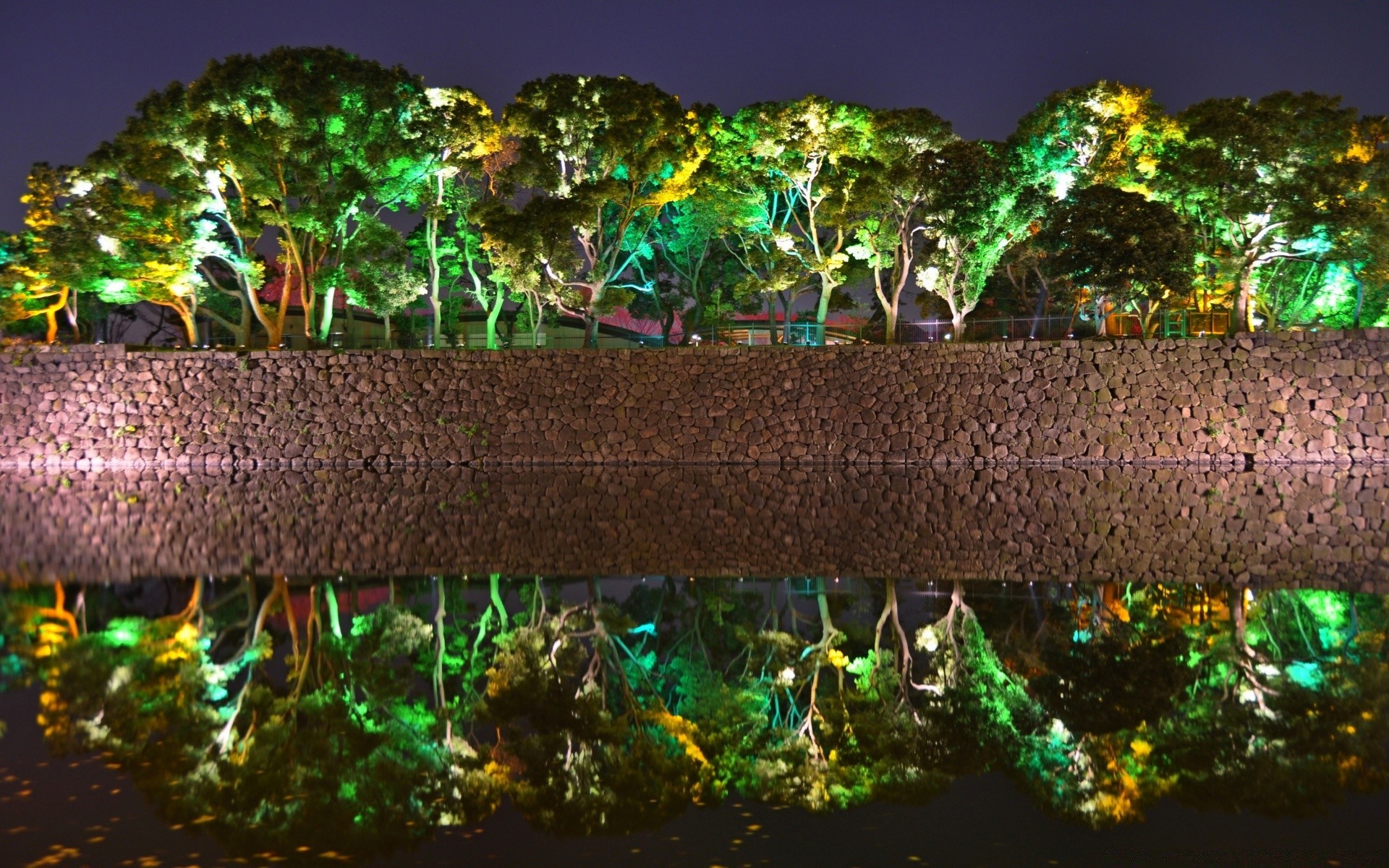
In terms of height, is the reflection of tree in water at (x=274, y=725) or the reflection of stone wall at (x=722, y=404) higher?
the reflection of stone wall at (x=722, y=404)

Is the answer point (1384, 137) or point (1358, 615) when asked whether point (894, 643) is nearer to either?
point (1358, 615)

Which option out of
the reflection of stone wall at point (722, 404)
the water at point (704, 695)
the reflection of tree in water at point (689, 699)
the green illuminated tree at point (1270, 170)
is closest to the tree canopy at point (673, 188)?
the green illuminated tree at point (1270, 170)

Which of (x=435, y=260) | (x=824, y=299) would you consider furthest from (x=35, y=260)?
(x=824, y=299)

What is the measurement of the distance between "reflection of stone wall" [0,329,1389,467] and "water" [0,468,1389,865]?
1029cm

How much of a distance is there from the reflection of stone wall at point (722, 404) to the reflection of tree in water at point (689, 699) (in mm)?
14625

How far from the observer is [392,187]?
25391 millimetres

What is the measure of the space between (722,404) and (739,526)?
11030 mm

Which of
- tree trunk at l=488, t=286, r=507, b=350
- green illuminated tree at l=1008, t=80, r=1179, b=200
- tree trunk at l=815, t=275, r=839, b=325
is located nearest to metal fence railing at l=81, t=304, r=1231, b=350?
tree trunk at l=815, t=275, r=839, b=325

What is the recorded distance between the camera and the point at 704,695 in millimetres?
6188

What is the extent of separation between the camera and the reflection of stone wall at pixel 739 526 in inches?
A: 397

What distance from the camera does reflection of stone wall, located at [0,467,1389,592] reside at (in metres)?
10.1

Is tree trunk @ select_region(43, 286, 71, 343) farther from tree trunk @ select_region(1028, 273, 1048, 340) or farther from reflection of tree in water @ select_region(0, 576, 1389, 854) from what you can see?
tree trunk @ select_region(1028, 273, 1048, 340)

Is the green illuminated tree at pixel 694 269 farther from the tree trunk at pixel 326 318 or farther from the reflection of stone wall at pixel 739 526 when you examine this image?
the reflection of stone wall at pixel 739 526

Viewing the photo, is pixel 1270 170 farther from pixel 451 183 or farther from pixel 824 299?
pixel 451 183
